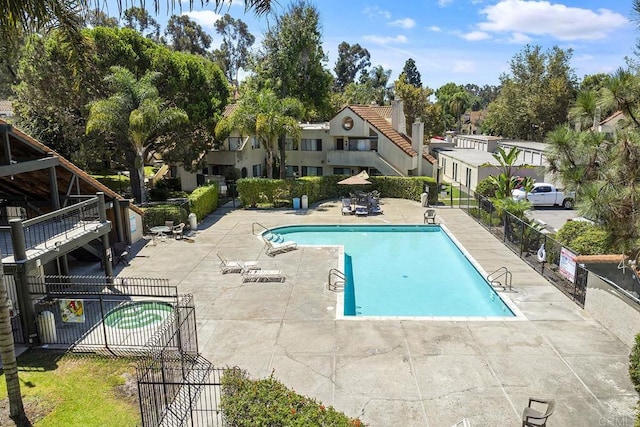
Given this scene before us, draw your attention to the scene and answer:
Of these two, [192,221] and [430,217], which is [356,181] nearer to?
[430,217]

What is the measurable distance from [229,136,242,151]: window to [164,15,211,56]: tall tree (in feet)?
220

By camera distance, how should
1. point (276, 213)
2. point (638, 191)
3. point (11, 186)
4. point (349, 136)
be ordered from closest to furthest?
point (638, 191), point (11, 186), point (276, 213), point (349, 136)

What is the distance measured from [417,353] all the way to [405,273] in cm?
928

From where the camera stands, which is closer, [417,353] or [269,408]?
[269,408]

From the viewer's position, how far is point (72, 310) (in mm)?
12758

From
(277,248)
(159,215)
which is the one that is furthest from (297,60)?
(277,248)

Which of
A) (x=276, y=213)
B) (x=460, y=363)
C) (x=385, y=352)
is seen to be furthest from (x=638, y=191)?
(x=276, y=213)

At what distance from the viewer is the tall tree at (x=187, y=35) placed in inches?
3738

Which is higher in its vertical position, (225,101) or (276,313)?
(225,101)

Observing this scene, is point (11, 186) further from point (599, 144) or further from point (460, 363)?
point (599, 144)

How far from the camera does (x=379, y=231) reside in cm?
2747

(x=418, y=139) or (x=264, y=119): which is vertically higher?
(x=264, y=119)

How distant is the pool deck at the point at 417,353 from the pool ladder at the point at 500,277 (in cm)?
39

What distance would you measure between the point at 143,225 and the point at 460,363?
19258mm
